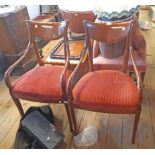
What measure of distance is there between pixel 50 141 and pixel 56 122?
313 mm

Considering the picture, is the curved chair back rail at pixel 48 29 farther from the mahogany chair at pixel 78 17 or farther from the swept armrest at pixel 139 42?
the swept armrest at pixel 139 42

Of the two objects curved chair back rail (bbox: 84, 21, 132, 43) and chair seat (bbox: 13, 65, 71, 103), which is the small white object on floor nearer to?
chair seat (bbox: 13, 65, 71, 103)

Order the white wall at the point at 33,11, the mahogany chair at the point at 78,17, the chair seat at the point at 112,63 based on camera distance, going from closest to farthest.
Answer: the chair seat at the point at 112,63
the mahogany chair at the point at 78,17
the white wall at the point at 33,11

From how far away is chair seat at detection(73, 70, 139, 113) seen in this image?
1261 millimetres

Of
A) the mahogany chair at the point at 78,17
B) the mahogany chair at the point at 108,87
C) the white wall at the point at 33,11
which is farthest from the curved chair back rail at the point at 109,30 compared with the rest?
the white wall at the point at 33,11

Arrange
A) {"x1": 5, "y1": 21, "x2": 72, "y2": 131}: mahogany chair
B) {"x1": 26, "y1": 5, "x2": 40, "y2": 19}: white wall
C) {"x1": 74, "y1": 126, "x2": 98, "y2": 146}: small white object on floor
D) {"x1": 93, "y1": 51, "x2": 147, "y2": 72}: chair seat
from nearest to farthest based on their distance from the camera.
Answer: {"x1": 5, "y1": 21, "x2": 72, "y2": 131}: mahogany chair
{"x1": 74, "y1": 126, "x2": 98, "y2": 146}: small white object on floor
{"x1": 93, "y1": 51, "x2": 147, "y2": 72}: chair seat
{"x1": 26, "y1": 5, "x2": 40, "y2": 19}: white wall

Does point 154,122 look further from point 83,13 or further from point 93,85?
point 83,13

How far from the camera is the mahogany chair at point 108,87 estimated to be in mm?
1265

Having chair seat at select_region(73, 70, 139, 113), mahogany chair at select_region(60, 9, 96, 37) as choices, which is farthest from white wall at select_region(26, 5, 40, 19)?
chair seat at select_region(73, 70, 139, 113)

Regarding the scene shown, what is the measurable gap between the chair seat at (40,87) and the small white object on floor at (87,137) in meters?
0.38

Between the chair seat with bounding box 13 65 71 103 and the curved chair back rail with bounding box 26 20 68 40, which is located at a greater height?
the curved chair back rail with bounding box 26 20 68 40

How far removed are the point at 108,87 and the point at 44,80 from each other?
18.8 inches

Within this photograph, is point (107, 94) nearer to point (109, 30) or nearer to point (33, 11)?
point (109, 30)

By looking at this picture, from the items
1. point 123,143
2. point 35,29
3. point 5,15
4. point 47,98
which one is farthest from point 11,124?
point 5,15
